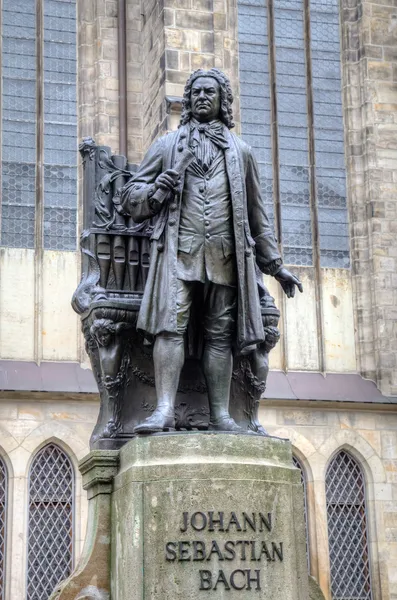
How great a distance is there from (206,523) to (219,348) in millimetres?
1096

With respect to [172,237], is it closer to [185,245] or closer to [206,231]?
[185,245]

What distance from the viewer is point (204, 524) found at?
19.4 ft

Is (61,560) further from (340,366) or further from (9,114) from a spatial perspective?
(9,114)

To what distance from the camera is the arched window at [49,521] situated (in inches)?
597

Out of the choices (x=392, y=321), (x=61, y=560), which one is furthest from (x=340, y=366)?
(x=61, y=560)

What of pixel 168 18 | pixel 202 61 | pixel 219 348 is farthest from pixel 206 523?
pixel 168 18

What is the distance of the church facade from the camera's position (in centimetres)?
1553

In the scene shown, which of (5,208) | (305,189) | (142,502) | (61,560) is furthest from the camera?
(305,189)

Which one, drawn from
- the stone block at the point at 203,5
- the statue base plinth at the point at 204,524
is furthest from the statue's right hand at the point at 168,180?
the stone block at the point at 203,5

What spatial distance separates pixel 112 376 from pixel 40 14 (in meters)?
11.9

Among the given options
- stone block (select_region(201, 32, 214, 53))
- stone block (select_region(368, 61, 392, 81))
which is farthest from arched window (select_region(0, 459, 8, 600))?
stone block (select_region(368, 61, 392, 81))

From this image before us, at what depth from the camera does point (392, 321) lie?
17.1 metres

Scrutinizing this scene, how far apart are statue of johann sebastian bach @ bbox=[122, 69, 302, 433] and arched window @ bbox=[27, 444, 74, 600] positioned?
30.1 feet

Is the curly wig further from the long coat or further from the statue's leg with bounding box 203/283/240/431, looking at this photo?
the statue's leg with bounding box 203/283/240/431
